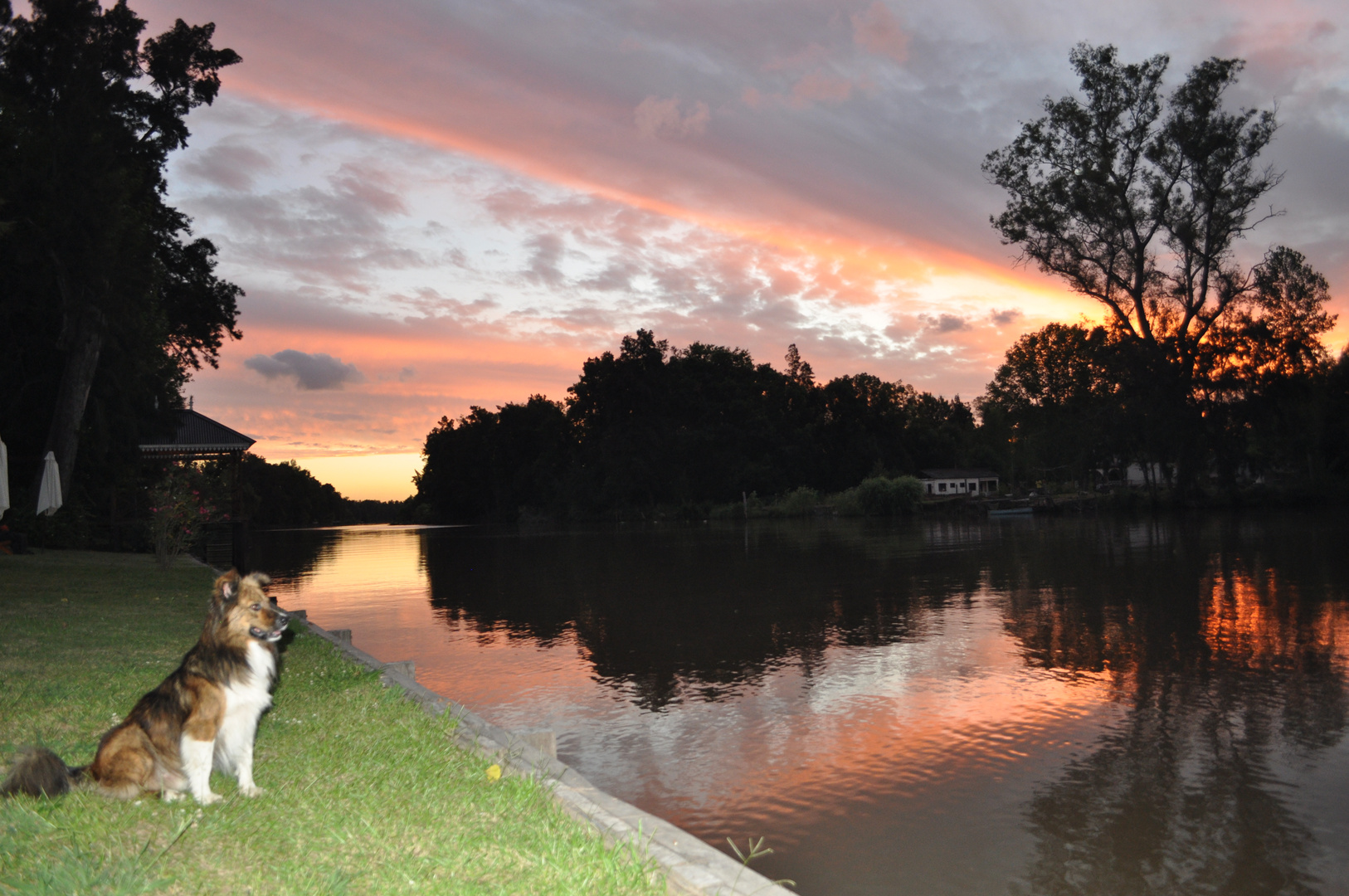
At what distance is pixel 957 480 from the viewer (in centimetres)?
8925

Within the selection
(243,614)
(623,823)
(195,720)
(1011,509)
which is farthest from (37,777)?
(1011,509)

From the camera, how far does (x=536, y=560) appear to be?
3106cm

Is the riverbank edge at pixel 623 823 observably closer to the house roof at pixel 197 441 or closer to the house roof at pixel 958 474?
the house roof at pixel 197 441

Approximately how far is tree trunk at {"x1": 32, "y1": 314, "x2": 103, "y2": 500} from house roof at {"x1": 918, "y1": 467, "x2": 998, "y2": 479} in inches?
3049

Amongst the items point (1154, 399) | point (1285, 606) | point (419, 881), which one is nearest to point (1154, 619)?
point (1285, 606)

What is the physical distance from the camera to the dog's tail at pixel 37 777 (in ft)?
13.6

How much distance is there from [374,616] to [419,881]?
13.5m

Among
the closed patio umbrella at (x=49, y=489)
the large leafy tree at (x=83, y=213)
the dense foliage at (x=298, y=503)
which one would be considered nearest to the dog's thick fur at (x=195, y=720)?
the closed patio umbrella at (x=49, y=489)

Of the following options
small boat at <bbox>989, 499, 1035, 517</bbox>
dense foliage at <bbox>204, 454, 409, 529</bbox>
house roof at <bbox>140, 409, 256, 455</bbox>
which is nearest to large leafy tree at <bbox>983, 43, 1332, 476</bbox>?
small boat at <bbox>989, 499, 1035, 517</bbox>

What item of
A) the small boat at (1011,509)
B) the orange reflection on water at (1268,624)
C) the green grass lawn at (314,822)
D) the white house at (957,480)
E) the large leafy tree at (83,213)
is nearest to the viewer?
the green grass lawn at (314,822)

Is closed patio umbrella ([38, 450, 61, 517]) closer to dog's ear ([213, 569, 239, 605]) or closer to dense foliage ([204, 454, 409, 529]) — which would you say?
dog's ear ([213, 569, 239, 605])

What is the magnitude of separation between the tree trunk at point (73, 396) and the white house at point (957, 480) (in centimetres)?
7530

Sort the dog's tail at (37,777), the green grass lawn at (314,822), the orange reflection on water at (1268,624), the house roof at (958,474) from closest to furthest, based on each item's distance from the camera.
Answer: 1. the green grass lawn at (314,822)
2. the dog's tail at (37,777)
3. the orange reflection on water at (1268,624)
4. the house roof at (958,474)

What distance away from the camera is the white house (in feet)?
291
